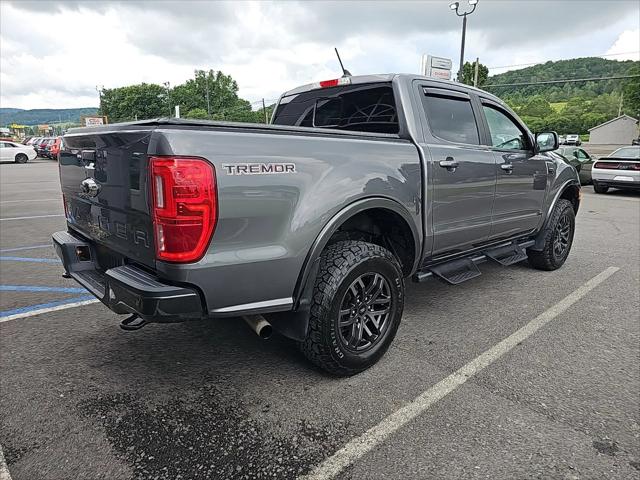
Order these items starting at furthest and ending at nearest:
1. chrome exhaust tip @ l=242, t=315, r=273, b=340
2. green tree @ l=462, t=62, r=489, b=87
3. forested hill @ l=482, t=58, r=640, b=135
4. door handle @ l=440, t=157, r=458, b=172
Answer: forested hill @ l=482, t=58, r=640, b=135 → green tree @ l=462, t=62, r=489, b=87 → door handle @ l=440, t=157, r=458, b=172 → chrome exhaust tip @ l=242, t=315, r=273, b=340

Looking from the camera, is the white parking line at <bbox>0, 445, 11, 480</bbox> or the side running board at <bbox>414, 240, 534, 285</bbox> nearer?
the white parking line at <bbox>0, 445, 11, 480</bbox>

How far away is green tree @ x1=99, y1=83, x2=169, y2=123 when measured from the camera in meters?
99.3

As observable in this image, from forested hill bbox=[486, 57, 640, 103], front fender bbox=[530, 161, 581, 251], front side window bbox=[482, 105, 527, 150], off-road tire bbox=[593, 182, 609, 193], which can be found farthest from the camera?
forested hill bbox=[486, 57, 640, 103]

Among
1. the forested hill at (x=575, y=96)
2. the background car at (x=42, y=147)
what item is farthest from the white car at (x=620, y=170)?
the forested hill at (x=575, y=96)

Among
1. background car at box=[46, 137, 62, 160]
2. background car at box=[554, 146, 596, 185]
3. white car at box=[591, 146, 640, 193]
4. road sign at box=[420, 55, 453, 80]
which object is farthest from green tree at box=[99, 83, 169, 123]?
white car at box=[591, 146, 640, 193]

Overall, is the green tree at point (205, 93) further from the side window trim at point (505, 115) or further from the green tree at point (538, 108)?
the side window trim at point (505, 115)

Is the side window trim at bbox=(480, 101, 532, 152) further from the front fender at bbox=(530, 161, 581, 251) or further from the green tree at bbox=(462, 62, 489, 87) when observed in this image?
the green tree at bbox=(462, 62, 489, 87)

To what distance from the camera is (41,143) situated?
33.4 m

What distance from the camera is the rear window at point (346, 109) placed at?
354 cm

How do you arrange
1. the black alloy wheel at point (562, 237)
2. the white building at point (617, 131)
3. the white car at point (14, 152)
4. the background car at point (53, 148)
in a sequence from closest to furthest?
1. the black alloy wheel at point (562, 237)
2. the white car at point (14, 152)
3. the background car at point (53, 148)
4. the white building at point (617, 131)

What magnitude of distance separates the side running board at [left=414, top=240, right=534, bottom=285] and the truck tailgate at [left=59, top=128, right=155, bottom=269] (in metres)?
2.07

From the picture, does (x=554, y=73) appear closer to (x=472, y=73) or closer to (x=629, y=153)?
(x=472, y=73)

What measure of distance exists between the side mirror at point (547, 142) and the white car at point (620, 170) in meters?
9.96

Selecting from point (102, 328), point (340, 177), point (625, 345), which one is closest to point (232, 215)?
point (340, 177)
